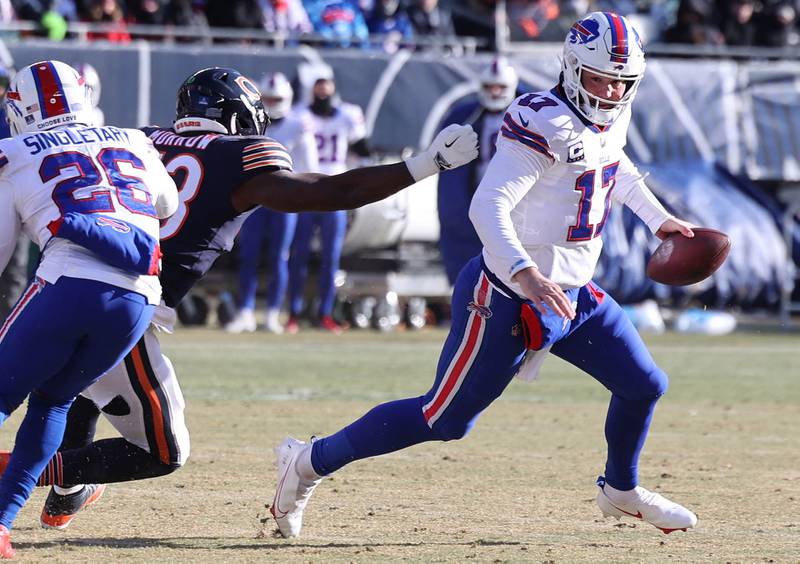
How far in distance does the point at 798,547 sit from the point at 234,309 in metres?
9.27

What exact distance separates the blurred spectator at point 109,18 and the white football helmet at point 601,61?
10107mm

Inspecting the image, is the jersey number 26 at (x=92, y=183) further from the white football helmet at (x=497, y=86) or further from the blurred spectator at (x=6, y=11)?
the blurred spectator at (x=6, y=11)

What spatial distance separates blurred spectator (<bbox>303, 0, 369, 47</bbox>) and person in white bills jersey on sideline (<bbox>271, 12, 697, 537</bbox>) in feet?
34.7

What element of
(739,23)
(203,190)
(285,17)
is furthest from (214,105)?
(739,23)

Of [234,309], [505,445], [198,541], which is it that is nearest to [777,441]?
[505,445]

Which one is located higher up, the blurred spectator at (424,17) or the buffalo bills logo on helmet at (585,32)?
the buffalo bills logo on helmet at (585,32)

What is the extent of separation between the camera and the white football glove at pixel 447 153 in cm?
433

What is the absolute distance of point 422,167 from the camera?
438 cm

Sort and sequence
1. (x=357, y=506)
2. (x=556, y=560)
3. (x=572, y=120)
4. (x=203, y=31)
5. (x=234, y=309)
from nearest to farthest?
(x=556, y=560) → (x=572, y=120) → (x=357, y=506) → (x=234, y=309) → (x=203, y=31)

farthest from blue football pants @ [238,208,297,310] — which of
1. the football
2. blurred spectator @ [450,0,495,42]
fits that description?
the football

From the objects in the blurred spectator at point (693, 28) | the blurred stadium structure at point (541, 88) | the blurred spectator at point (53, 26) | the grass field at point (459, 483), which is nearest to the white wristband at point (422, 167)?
the grass field at point (459, 483)

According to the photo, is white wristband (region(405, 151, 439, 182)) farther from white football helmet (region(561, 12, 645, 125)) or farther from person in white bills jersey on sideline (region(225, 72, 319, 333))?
person in white bills jersey on sideline (region(225, 72, 319, 333))

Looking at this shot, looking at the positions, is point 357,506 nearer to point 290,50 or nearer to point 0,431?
point 0,431

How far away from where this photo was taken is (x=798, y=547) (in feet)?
14.7
